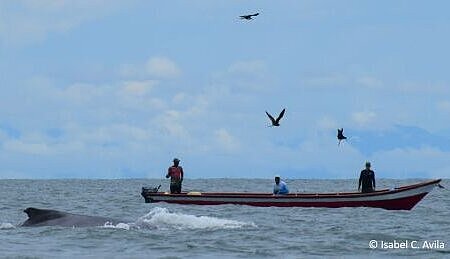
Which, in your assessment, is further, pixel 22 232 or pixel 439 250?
pixel 22 232

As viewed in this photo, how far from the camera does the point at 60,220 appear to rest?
97.9ft

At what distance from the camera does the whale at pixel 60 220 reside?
2931cm

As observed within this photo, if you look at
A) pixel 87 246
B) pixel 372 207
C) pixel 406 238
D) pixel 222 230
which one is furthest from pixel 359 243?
pixel 372 207

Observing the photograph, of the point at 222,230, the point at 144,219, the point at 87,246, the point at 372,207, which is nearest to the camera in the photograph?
the point at 87,246

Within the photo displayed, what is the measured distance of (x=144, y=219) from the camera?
1205 inches

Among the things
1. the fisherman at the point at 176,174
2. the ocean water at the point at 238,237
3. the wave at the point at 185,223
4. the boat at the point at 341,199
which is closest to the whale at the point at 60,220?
the ocean water at the point at 238,237

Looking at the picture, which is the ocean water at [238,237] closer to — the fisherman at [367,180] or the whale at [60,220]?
the whale at [60,220]

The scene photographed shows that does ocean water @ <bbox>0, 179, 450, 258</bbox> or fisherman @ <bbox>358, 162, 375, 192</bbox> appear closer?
ocean water @ <bbox>0, 179, 450, 258</bbox>

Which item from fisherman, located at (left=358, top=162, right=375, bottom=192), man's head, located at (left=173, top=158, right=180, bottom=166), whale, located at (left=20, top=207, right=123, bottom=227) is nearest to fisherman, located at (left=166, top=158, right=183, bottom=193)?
man's head, located at (left=173, top=158, right=180, bottom=166)

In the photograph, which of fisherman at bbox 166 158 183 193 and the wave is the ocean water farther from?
fisherman at bbox 166 158 183 193

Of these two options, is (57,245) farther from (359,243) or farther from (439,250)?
(439,250)

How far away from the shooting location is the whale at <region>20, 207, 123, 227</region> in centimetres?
2931

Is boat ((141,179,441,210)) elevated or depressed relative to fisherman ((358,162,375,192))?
depressed

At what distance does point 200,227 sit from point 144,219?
2327 mm
